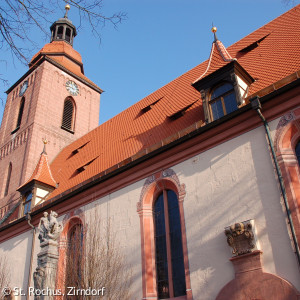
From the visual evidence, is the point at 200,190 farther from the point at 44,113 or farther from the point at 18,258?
the point at 44,113

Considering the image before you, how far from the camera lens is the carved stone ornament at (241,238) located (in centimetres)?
789

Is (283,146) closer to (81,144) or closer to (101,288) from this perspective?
(101,288)

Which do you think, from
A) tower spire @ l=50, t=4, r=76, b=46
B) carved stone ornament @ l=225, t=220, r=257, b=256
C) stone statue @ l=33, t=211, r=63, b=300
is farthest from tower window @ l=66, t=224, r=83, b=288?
tower spire @ l=50, t=4, r=76, b=46

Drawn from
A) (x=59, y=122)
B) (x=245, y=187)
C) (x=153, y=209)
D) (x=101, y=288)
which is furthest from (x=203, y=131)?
(x=59, y=122)

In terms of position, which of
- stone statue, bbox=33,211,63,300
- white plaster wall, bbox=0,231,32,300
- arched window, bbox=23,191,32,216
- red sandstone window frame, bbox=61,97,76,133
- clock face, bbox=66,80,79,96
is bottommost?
stone statue, bbox=33,211,63,300

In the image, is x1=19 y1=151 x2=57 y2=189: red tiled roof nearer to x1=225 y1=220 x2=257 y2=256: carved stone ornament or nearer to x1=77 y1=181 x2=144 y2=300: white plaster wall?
x1=77 y1=181 x2=144 y2=300: white plaster wall

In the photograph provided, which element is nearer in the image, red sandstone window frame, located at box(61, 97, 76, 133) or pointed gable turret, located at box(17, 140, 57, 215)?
pointed gable turret, located at box(17, 140, 57, 215)

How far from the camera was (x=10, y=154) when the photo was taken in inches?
867

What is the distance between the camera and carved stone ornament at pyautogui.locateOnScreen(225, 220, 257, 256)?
7.89m

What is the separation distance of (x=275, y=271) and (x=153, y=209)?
444 cm

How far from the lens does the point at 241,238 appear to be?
317 inches

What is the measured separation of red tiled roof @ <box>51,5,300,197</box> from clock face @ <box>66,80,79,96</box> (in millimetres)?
6676

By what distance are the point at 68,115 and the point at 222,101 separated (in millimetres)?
15401

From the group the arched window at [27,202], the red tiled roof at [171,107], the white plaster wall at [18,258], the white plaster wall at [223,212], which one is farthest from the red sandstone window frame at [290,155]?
the arched window at [27,202]
